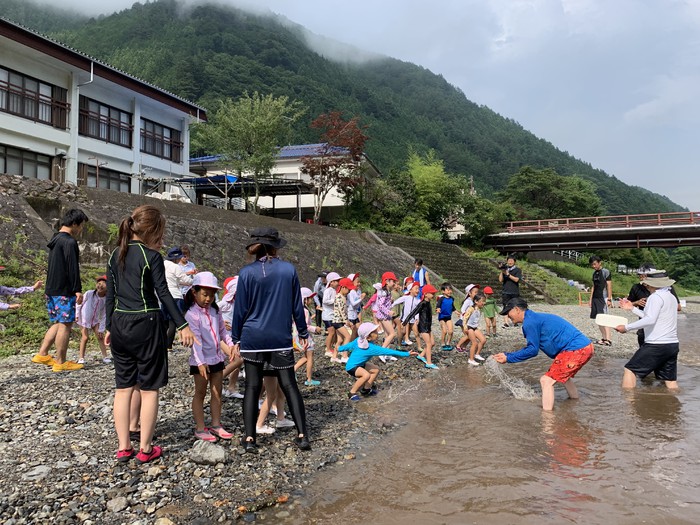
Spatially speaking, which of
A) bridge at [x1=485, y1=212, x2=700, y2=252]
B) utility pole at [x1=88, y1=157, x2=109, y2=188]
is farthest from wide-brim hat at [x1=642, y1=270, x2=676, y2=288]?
bridge at [x1=485, y1=212, x2=700, y2=252]

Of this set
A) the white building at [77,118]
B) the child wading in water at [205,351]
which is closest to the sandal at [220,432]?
the child wading in water at [205,351]

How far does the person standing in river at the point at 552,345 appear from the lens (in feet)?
20.4

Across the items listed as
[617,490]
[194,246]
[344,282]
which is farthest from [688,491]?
[194,246]

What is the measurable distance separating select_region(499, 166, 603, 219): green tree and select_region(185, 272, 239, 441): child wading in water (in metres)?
52.5

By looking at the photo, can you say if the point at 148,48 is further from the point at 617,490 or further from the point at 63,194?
the point at 617,490

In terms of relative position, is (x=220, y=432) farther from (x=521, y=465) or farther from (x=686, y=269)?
(x=686, y=269)

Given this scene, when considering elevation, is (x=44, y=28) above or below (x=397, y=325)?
above

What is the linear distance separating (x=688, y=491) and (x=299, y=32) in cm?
14647

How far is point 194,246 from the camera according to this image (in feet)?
50.3

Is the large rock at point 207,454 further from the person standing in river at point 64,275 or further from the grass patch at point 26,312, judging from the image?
the grass patch at point 26,312

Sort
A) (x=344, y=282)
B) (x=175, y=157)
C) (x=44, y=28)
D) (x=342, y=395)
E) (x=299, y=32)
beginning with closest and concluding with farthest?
(x=342, y=395), (x=344, y=282), (x=175, y=157), (x=44, y=28), (x=299, y=32)

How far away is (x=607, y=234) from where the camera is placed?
35.2 metres

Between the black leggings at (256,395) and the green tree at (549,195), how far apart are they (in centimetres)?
5233

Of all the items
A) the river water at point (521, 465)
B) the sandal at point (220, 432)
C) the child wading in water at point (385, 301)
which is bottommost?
the river water at point (521, 465)
